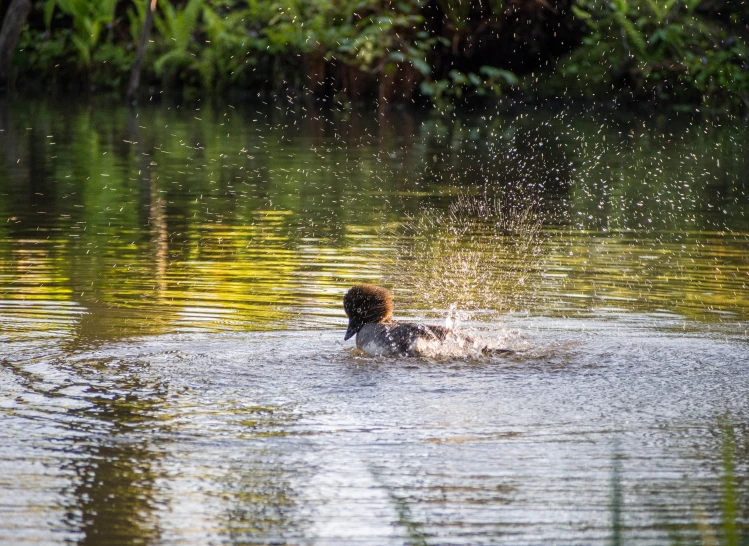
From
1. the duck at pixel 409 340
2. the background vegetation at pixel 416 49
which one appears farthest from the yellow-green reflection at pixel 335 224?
the background vegetation at pixel 416 49

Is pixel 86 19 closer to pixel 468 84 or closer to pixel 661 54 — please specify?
pixel 468 84

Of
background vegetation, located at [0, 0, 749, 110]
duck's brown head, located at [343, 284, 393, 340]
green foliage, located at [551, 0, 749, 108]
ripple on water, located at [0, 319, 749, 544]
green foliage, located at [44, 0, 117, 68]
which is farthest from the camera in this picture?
green foliage, located at [44, 0, 117, 68]

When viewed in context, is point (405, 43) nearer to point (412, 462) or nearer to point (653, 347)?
point (653, 347)

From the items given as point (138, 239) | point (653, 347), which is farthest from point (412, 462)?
point (138, 239)

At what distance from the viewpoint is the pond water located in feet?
15.5

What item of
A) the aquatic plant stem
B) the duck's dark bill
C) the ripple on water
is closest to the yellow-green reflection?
the duck's dark bill

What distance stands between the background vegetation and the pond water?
14545 mm

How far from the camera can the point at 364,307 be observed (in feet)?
24.3

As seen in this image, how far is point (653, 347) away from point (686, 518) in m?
2.98

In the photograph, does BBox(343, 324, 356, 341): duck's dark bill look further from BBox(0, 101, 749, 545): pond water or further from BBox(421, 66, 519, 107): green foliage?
BBox(421, 66, 519, 107): green foliage

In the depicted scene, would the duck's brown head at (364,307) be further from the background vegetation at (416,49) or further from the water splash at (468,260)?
the background vegetation at (416,49)

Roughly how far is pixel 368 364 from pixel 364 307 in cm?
49

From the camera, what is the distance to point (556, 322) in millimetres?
8188

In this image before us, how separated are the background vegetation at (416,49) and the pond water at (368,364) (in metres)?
14.5
